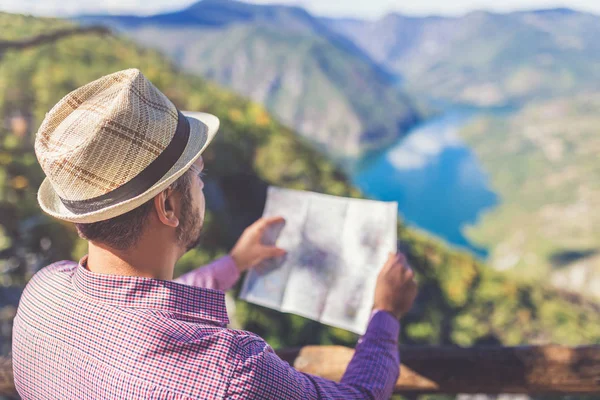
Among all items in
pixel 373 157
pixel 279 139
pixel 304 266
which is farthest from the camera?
pixel 373 157

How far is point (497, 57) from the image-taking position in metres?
173

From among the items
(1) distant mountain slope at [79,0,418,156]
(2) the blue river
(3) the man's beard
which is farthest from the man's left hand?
(1) distant mountain slope at [79,0,418,156]

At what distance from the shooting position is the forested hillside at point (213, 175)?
4023 mm

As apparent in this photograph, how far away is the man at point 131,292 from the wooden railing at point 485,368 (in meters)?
0.52

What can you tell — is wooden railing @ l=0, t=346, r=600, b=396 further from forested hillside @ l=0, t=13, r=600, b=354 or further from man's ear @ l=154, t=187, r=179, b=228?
forested hillside @ l=0, t=13, r=600, b=354

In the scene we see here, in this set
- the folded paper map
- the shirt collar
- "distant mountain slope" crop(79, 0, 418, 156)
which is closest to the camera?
the shirt collar

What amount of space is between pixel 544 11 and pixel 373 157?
149575 millimetres

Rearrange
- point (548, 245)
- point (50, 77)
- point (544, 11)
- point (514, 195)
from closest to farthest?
1. point (50, 77)
2. point (548, 245)
3. point (514, 195)
4. point (544, 11)

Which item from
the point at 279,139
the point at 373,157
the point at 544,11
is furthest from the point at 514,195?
the point at 544,11

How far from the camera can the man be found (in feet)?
2.58

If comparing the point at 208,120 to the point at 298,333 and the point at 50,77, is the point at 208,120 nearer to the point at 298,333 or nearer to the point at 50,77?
the point at 298,333

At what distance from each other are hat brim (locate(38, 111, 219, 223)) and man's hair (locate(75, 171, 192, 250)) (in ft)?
0.06

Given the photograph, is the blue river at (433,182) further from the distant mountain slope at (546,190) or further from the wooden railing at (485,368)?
the wooden railing at (485,368)

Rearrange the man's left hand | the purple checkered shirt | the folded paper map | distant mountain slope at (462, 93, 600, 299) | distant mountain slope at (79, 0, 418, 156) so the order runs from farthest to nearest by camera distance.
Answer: distant mountain slope at (79, 0, 418, 156) → distant mountain slope at (462, 93, 600, 299) → the man's left hand → the folded paper map → the purple checkered shirt
